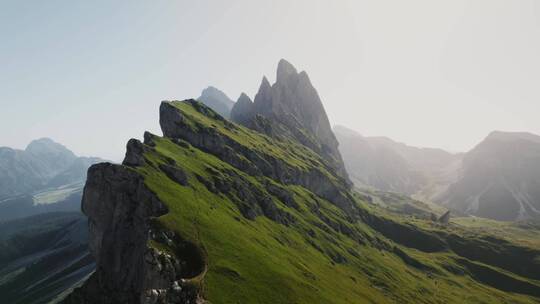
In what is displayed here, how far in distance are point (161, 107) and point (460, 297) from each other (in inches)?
6986

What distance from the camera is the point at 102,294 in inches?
3873

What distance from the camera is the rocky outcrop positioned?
78.3m

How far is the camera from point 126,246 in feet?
330

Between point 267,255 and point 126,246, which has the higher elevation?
point 267,255

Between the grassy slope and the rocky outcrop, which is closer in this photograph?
the rocky outcrop

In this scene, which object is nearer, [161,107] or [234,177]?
[234,177]

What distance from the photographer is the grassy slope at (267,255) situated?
92188 mm

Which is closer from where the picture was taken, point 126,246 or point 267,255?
point 126,246

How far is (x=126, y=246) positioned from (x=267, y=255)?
38.0m

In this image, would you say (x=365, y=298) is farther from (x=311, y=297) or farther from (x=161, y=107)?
(x=161, y=107)

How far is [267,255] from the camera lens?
109 metres

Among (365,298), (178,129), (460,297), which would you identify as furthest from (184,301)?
(460,297)

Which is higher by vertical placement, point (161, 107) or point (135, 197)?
point (161, 107)

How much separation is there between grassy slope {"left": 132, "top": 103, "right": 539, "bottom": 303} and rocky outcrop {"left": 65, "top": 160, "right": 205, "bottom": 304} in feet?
14.7
